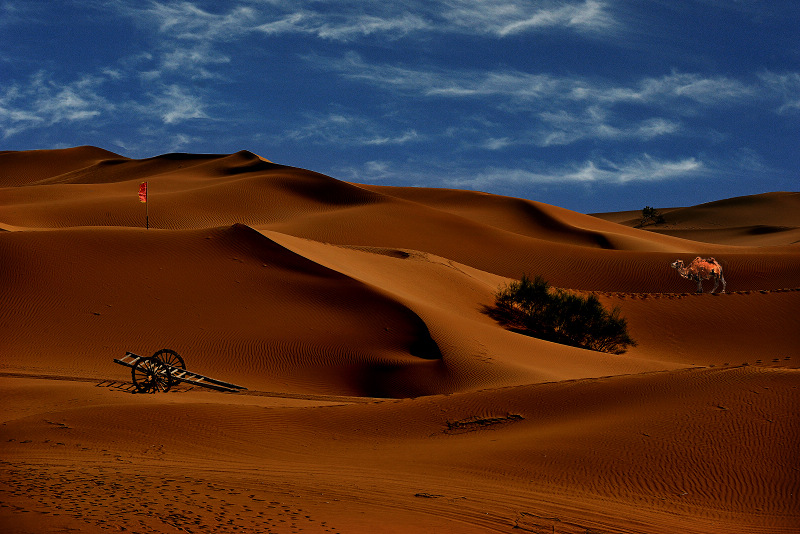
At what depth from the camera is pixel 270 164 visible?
2933 inches

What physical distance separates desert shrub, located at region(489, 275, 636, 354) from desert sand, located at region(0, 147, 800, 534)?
996 millimetres

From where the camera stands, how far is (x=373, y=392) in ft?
67.6

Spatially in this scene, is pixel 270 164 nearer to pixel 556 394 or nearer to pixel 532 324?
pixel 532 324

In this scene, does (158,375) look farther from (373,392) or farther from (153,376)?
(373,392)

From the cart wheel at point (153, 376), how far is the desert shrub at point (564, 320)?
15.3m

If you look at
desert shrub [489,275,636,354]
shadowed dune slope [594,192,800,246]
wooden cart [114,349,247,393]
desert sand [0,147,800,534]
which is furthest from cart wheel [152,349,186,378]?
shadowed dune slope [594,192,800,246]

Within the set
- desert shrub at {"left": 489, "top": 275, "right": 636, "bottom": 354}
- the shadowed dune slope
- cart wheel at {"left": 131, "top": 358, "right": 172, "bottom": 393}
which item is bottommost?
cart wheel at {"left": 131, "top": 358, "right": 172, "bottom": 393}

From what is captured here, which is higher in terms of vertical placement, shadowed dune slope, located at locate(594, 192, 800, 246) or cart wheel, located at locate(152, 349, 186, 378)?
shadowed dune slope, located at locate(594, 192, 800, 246)

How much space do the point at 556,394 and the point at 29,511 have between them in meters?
9.61

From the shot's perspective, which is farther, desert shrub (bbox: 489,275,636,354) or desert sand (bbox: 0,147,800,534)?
desert shrub (bbox: 489,275,636,354)

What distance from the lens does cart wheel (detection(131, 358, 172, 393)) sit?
17.5 m

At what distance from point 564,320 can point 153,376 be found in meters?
17.4

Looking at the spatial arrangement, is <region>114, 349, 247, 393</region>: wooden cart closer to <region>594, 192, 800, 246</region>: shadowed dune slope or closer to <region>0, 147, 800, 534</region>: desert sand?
<region>0, 147, 800, 534</region>: desert sand

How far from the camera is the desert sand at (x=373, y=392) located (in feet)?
28.4
